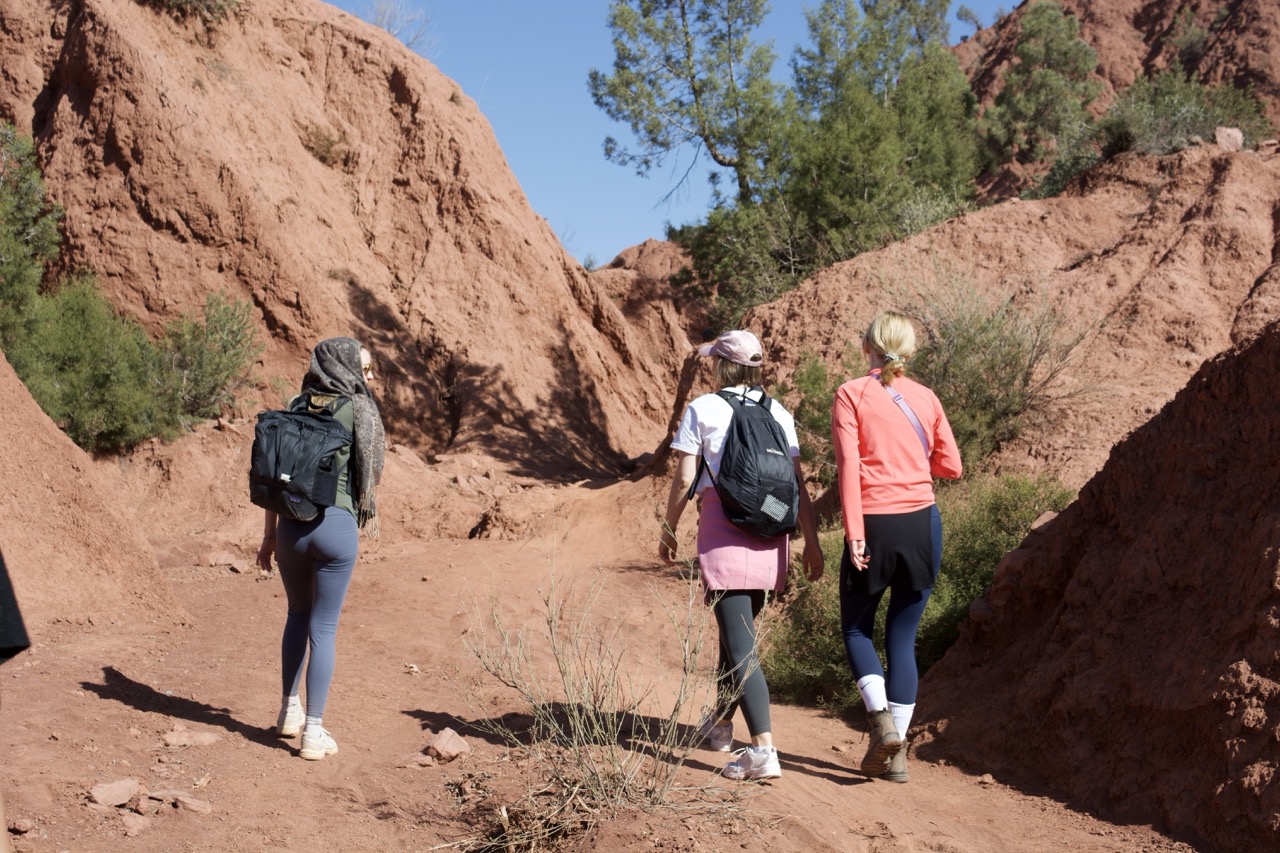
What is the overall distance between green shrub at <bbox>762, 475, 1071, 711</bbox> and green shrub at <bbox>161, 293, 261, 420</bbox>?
27.1ft

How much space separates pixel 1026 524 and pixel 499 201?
43.4ft

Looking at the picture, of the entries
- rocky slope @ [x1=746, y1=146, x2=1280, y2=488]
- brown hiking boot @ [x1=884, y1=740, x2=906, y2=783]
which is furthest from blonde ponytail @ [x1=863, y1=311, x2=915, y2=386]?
rocky slope @ [x1=746, y1=146, x2=1280, y2=488]

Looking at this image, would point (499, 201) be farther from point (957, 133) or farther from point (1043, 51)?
point (1043, 51)

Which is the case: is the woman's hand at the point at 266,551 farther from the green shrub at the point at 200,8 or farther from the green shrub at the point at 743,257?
the green shrub at the point at 200,8

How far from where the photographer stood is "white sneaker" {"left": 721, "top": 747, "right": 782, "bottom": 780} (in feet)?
14.9

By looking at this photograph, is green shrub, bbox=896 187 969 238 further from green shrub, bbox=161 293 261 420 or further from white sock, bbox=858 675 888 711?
white sock, bbox=858 675 888 711

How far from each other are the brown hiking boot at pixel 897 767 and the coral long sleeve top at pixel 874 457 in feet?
3.13

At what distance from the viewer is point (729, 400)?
4734mm

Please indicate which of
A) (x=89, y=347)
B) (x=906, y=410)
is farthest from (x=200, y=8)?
(x=906, y=410)

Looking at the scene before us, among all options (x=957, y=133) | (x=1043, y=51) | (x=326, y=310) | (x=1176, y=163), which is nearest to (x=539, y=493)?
(x=326, y=310)

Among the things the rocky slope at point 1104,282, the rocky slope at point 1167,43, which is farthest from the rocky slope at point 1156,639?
the rocky slope at point 1167,43

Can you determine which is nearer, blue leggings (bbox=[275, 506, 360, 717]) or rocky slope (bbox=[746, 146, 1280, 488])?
blue leggings (bbox=[275, 506, 360, 717])

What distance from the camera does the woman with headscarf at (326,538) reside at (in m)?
4.78

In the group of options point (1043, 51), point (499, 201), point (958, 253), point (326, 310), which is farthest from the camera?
point (1043, 51)
